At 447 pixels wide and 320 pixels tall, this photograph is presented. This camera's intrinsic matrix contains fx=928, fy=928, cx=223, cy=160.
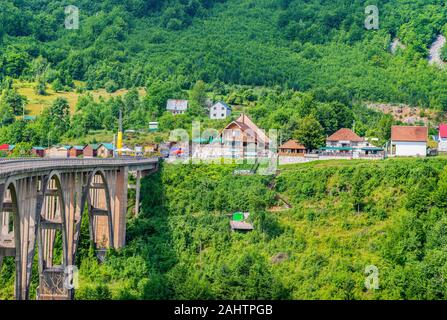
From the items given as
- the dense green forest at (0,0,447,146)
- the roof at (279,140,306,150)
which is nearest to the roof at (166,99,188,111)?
the dense green forest at (0,0,447,146)

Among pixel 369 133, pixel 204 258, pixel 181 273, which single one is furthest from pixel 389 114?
pixel 181 273

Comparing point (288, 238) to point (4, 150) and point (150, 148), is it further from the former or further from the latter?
point (4, 150)

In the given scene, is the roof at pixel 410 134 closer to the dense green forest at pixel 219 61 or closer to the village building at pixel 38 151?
the dense green forest at pixel 219 61

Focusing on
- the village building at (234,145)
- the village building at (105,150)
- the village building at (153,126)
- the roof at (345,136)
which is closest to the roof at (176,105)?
the village building at (153,126)

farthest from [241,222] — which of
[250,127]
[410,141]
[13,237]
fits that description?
[13,237]

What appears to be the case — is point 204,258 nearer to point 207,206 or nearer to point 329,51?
point 207,206

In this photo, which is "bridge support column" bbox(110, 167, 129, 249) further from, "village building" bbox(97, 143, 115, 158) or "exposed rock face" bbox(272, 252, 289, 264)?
"village building" bbox(97, 143, 115, 158)
